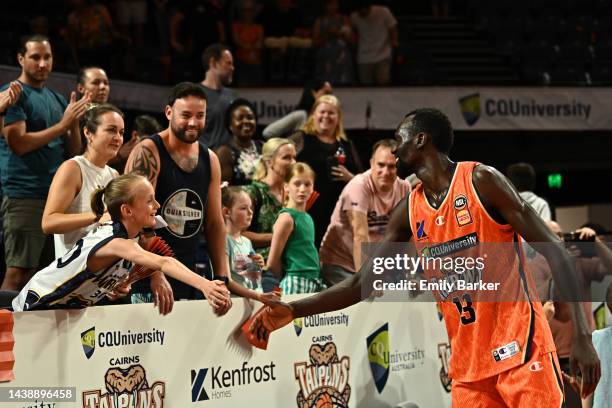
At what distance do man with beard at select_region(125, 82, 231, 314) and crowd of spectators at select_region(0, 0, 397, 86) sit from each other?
691 cm

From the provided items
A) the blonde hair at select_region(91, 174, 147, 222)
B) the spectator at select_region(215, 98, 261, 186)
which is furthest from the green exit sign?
the blonde hair at select_region(91, 174, 147, 222)

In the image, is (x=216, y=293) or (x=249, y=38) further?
(x=249, y=38)

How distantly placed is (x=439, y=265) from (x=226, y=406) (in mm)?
1787

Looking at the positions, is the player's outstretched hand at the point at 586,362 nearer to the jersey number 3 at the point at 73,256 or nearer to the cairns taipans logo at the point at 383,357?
the jersey number 3 at the point at 73,256

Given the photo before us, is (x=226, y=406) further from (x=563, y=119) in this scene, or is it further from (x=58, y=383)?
(x=563, y=119)

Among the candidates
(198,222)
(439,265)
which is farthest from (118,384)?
(439,265)

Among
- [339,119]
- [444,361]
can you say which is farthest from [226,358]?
[339,119]

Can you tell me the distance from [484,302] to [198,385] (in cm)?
185

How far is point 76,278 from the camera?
14.9 feet

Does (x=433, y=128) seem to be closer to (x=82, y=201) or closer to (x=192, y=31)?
(x=82, y=201)

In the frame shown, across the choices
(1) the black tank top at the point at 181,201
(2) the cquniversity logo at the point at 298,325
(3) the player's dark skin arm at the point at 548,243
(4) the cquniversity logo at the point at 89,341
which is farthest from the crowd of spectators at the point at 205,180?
(3) the player's dark skin arm at the point at 548,243

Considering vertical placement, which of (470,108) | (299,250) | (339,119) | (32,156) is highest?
(470,108)

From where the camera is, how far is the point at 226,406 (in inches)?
218

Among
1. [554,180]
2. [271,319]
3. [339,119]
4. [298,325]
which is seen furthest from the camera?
[554,180]
